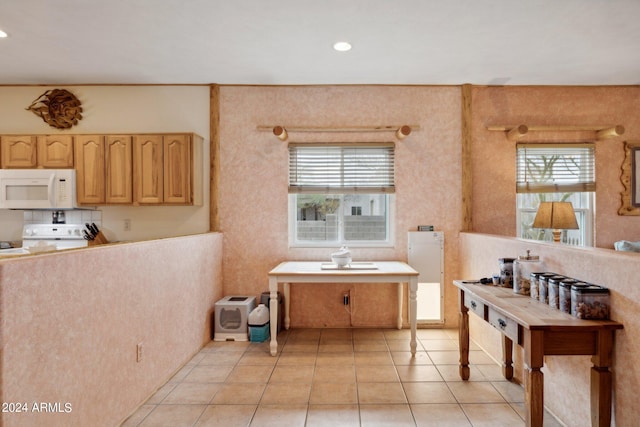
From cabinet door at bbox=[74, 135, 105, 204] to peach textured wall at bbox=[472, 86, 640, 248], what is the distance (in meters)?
3.94

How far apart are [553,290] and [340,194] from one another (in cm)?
250

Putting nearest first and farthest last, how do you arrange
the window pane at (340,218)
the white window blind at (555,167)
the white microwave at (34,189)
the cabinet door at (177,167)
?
1. the white microwave at (34,189)
2. the cabinet door at (177,167)
3. the white window blind at (555,167)
4. the window pane at (340,218)

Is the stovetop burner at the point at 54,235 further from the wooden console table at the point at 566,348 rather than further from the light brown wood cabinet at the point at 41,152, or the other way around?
the wooden console table at the point at 566,348

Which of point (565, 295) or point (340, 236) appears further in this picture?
point (340, 236)

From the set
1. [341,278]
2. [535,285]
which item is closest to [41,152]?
[341,278]

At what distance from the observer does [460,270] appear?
407cm

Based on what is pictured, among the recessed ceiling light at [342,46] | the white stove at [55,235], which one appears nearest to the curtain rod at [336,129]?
the recessed ceiling light at [342,46]

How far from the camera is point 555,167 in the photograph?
13.4 feet

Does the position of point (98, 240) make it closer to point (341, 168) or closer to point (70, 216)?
point (70, 216)

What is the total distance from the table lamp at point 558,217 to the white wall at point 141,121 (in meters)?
3.29

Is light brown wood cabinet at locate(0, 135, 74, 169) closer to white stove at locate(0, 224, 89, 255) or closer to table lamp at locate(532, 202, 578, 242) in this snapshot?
white stove at locate(0, 224, 89, 255)

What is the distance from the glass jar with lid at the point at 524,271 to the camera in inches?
91.7

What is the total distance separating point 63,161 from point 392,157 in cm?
342

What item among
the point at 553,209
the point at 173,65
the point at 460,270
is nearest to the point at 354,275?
the point at 460,270
